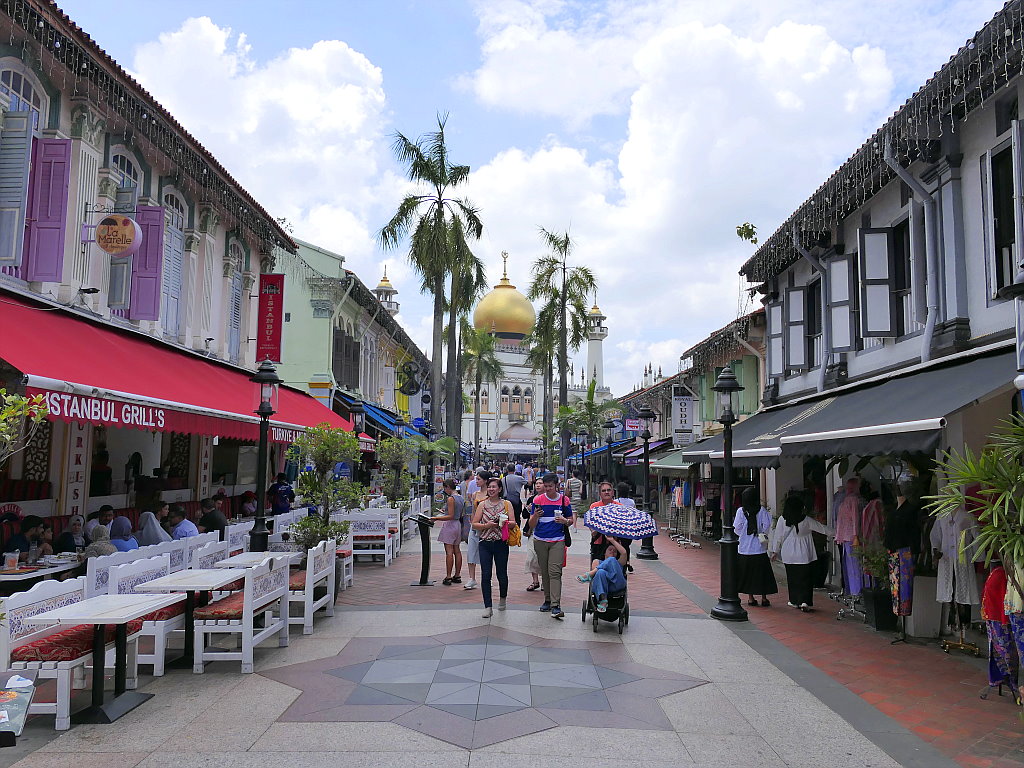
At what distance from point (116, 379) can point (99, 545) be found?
1864 mm

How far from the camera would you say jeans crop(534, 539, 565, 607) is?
9.04 meters

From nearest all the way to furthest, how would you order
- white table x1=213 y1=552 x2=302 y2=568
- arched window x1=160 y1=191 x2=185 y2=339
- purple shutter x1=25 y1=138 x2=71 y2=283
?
white table x1=213 y1=552 x2=302 y2=568, purple shutter x1=25 y1=138 x2=71 y2=283, arched window x1=160 y1=191 x2=185 y2=339

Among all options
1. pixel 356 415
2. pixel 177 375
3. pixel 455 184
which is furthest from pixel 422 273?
pixel 177 375

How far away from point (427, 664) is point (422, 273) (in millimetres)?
19781

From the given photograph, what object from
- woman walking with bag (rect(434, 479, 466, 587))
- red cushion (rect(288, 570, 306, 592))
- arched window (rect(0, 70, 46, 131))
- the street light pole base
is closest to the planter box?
the street light pole base

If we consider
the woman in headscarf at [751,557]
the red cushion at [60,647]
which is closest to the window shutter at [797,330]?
the woman in headscarf at [751,557]

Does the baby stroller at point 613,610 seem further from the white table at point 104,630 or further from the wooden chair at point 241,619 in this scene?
the white table at point 104,630

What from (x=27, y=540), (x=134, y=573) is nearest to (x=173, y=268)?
(x=27, y=540)

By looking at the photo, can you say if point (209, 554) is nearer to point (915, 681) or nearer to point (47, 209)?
point (47, 209)

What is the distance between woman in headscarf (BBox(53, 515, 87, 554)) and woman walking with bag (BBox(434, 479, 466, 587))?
15.0 ft

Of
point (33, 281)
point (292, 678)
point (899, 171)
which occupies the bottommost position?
point (292, 678)

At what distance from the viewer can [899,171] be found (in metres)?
9.60

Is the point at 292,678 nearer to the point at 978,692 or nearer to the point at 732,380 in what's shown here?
the point at 978,692

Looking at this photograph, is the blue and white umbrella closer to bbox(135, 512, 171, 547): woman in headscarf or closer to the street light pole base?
the street light pole base
